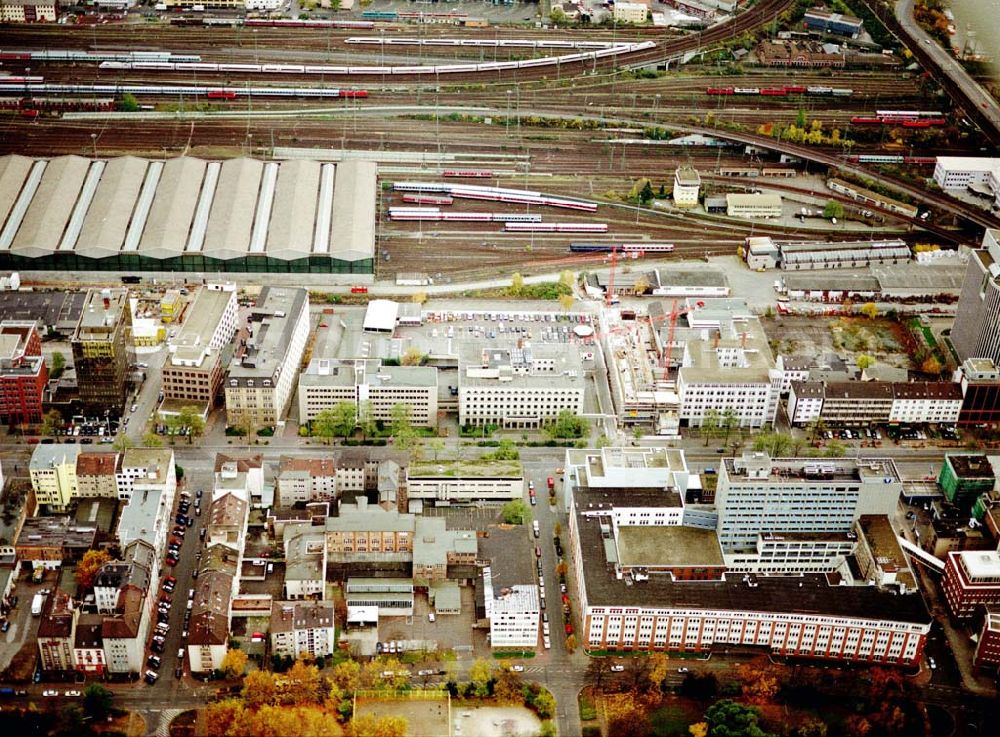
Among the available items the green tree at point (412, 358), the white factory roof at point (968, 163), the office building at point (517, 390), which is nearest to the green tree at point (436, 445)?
the office building at point (517, 390)

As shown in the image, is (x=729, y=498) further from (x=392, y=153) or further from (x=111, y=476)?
(x=392, y=153)

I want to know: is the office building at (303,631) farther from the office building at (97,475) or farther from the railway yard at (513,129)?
the railway yard at (513,129)

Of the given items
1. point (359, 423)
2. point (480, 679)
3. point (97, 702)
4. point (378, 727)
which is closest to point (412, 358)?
point (359, 423)

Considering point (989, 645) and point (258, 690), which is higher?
point (989, 645)

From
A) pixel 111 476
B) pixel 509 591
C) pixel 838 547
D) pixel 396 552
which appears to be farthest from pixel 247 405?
pixel 838 547

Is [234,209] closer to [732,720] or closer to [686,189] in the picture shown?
[686,189]

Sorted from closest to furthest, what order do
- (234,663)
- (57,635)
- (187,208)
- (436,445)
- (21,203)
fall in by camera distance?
(57,635)
(234,663)
(436,445)
(21,203)
(187,208)
